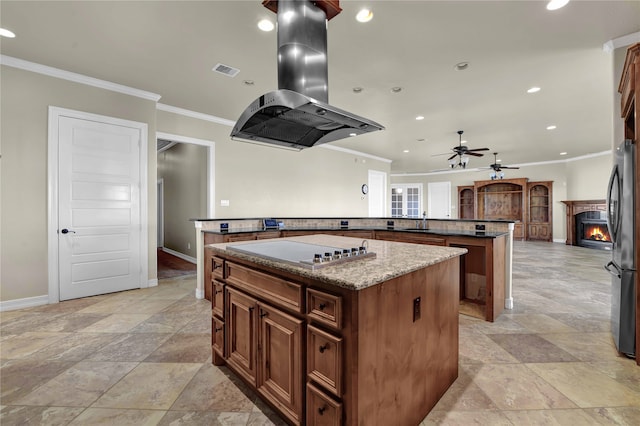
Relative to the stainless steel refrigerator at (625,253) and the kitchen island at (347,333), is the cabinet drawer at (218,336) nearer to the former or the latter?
the kitchen island at (347,333)

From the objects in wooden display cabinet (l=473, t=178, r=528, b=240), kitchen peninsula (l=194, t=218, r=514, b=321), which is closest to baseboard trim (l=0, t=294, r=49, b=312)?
kitchen peninsula (l=194, t=218, r=514, b=321)

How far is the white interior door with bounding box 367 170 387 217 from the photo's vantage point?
8570 mm

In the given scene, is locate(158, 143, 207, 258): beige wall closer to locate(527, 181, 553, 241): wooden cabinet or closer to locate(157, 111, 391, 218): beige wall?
locate(157, 111, 391, 218): beige wall

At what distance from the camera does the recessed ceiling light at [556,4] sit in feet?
7.11

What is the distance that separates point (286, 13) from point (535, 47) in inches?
106

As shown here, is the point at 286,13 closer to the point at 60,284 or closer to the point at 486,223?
the point at 486,223

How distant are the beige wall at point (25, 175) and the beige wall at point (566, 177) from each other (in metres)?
12.3

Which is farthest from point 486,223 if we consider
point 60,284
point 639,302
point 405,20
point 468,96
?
point 60,284

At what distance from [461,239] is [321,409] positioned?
8.05 feet

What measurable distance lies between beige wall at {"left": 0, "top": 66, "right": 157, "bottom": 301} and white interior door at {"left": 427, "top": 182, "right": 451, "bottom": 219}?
1204cm

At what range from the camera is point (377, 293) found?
3.86 ft

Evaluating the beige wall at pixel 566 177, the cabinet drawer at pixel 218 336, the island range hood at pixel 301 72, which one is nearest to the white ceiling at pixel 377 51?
the island range hood at pixel 301 72

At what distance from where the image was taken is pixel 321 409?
120 cm

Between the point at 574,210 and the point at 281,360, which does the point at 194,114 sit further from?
the point at 574,210
